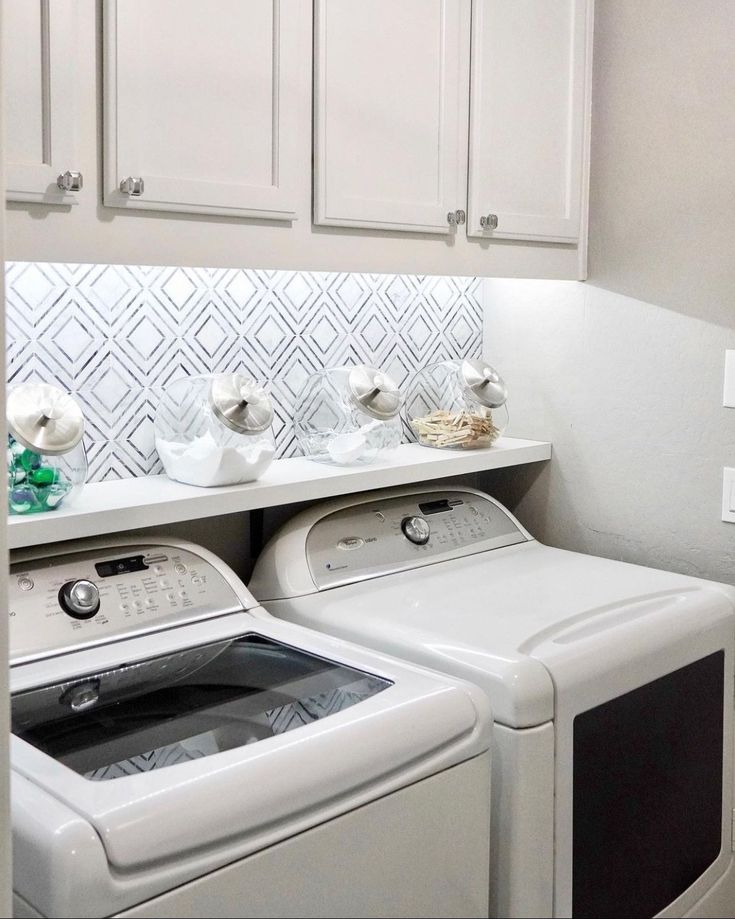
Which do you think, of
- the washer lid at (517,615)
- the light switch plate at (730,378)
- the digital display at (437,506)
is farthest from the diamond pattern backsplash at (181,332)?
the light switch plate at (730,378)

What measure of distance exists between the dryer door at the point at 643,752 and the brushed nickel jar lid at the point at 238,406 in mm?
592

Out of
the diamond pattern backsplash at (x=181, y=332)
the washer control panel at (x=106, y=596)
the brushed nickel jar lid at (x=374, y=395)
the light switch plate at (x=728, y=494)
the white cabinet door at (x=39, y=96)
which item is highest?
the white cabinet door at (x=39, y=96)

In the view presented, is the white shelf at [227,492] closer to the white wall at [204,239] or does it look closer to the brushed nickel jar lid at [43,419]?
the brushed nickel jar lid at [43,419]

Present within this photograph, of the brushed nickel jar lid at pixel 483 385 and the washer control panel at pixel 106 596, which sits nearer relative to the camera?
the washer control panel at pixel 106 596

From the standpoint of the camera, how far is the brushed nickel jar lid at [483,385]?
7.27 feet

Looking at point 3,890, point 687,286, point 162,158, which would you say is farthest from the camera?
point 687,286

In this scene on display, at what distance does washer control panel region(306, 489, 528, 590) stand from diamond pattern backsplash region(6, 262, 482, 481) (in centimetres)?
27

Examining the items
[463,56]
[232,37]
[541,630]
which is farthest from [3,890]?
[463,56]

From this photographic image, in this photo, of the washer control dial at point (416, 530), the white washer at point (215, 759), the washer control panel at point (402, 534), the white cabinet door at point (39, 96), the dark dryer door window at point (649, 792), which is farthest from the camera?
the washer control dial at point (416, 530)

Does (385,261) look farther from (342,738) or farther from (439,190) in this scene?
(342,738)

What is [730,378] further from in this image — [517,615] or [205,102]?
[205,102]

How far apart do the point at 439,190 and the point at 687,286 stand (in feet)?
1.88

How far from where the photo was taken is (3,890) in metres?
0.95

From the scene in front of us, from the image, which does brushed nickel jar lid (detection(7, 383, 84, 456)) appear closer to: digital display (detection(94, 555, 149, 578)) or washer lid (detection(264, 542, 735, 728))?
digital display (detection(94, 555, 149, 578))
